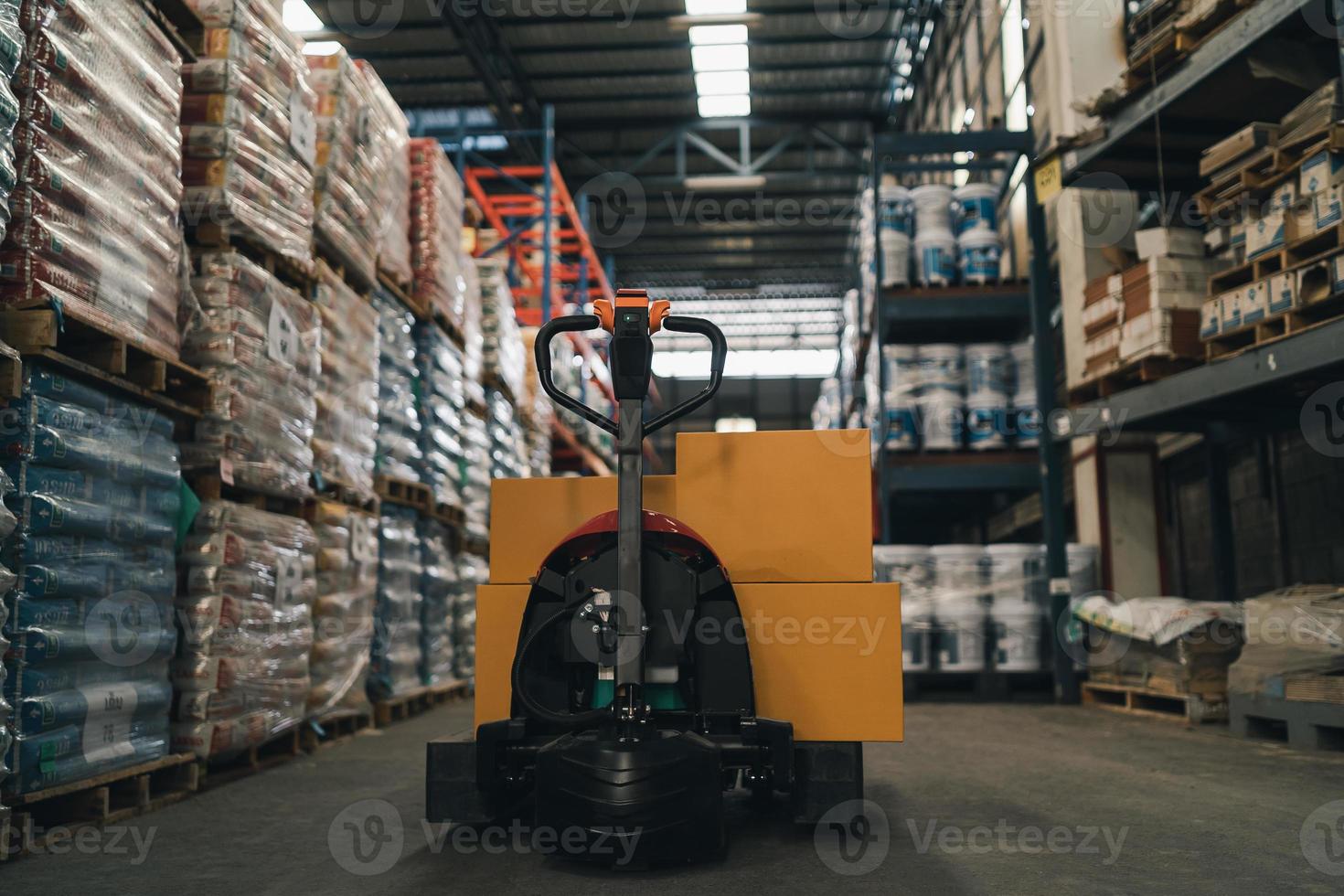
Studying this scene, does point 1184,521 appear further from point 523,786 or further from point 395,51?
point 395,51

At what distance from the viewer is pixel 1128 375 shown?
616 centimetres

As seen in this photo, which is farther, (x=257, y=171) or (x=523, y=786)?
(x=257, y=171)

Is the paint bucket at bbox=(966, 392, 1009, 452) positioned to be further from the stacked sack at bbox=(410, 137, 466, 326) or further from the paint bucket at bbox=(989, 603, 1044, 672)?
the stacked sack at bbox=(410, 137, 466, 326)

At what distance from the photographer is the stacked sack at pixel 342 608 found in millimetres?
5328

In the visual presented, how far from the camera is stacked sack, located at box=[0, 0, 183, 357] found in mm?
3252

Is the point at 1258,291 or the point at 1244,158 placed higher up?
the point at 1244,158

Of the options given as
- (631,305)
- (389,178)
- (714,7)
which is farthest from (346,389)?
(714,7)

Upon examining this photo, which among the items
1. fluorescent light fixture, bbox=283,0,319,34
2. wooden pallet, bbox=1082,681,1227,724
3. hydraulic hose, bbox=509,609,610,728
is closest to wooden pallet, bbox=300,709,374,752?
hydraulic hose, bbox=509,609,610,728

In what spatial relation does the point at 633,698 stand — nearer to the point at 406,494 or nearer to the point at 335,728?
the point at 335,728

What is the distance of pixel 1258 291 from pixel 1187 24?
1.51 meters

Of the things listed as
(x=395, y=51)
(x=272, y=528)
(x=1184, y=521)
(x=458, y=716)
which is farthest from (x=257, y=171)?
(x=395, y=51)

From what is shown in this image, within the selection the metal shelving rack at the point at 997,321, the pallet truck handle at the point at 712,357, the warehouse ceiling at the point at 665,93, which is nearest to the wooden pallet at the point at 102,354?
the pallet truck handle at the point at 712,357

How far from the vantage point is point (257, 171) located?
4.64 meters

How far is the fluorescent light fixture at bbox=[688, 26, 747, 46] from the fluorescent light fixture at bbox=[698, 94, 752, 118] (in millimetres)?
1455
